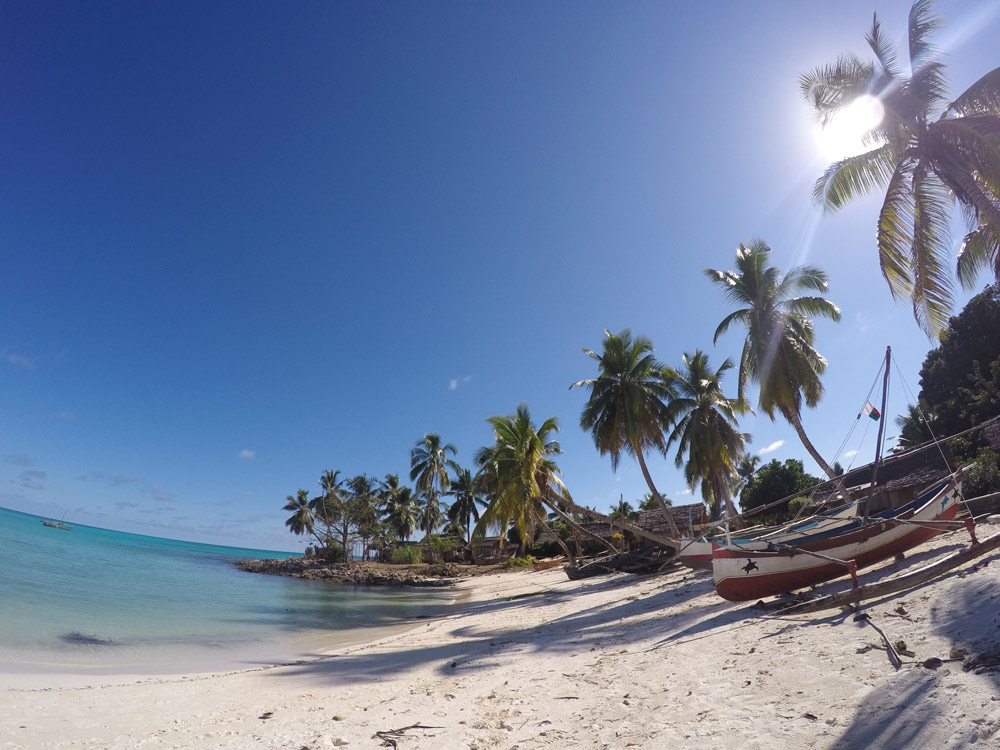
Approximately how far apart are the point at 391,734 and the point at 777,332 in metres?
17.9

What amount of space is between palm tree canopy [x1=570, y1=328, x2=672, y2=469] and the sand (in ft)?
39.3

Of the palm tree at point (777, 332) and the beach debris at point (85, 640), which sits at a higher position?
the palm tree at point (777, 332)

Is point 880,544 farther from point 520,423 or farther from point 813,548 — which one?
point 520,423

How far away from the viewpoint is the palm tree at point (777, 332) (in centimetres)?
1684

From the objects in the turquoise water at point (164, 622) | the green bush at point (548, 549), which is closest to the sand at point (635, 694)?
the turquoise water at point (164, 622)

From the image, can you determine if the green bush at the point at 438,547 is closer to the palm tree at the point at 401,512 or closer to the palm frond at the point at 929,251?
the palm tree at the point at 401,512

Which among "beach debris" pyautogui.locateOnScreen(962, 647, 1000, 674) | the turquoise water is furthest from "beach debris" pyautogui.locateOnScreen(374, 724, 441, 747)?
the turquoise water

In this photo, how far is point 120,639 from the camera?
39.0ft

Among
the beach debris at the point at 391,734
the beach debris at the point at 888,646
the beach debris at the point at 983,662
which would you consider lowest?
the beach debris at the point at 391,734

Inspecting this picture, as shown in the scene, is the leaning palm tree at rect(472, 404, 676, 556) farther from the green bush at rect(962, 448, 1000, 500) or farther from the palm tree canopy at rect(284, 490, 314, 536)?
the palm tree canopy at rect(284, 490, 314, 536)

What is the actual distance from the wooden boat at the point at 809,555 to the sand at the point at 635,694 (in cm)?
30

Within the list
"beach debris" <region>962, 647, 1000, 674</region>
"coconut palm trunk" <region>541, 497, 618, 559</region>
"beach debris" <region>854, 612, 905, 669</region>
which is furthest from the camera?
"coconut palm trunk" <region>541, 497, 618, 559</region>

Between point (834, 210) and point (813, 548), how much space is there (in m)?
7.27

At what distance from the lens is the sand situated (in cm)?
332
